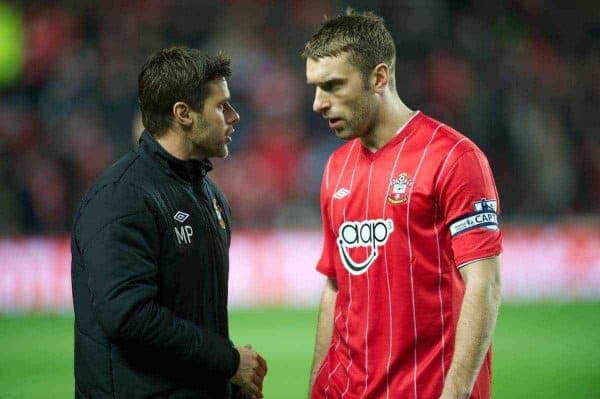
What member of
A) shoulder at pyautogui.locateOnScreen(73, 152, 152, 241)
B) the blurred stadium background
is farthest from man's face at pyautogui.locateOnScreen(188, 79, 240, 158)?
the blurred stadium background

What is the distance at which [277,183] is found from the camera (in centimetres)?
1084

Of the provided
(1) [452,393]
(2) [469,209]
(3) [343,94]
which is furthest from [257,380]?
(3) [343,94]

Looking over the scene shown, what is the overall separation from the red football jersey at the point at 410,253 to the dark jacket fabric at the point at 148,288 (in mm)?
444

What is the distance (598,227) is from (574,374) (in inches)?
127

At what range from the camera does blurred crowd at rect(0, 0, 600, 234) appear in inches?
412

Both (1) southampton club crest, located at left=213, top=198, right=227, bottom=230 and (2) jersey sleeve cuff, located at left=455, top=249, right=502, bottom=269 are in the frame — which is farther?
(1) southampton club crest, located at left=213, top=198, right=227, bottom=230

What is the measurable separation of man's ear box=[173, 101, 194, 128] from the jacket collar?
3.9 inches

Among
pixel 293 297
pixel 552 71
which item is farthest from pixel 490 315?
pixel 552 71

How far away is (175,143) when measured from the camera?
284 centimetres

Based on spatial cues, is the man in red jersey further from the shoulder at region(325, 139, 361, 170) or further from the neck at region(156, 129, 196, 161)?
the neck at region(156, 129, 196, 161)

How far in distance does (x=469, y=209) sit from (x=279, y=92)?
8984 millimetres

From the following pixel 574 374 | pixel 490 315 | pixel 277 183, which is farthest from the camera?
pixel 277 183

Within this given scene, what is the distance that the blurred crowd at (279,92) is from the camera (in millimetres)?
10477

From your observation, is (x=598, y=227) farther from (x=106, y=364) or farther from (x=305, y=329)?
(x=106, y=364)
